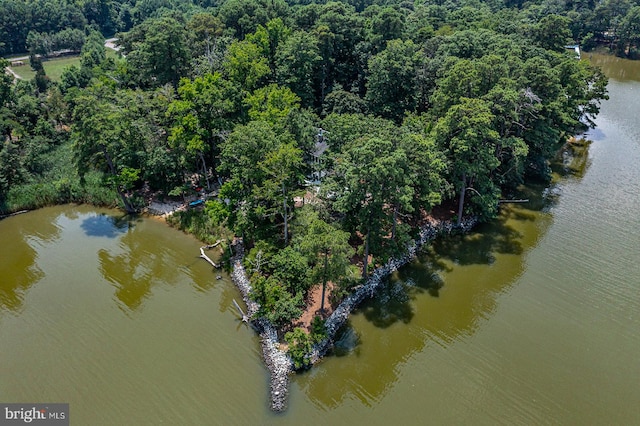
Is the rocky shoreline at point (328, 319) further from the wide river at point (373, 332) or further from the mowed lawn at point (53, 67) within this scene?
the mowed lawn at point (53, 67)

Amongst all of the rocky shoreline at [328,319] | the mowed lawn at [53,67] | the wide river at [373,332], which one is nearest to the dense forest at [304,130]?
the rocky shoreline at [328,319]

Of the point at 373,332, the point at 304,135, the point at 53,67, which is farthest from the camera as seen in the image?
the point at 53,67

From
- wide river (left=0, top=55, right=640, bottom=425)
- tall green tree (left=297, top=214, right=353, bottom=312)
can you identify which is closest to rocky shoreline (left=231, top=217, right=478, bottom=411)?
wide river (left=0, top=55, right=640, bottom=425)

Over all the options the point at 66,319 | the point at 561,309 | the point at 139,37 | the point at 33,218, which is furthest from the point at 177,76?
the point at 561,309

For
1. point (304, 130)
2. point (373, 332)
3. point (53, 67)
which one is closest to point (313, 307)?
point (373, 332)

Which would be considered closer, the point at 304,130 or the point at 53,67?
the point at 304,130

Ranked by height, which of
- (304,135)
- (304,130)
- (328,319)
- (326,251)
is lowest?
(328,319)

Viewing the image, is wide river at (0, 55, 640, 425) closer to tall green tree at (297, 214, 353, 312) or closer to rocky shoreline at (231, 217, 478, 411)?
rocky shoreline at (231, 217, 478, 411)

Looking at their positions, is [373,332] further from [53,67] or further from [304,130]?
[53,67]
